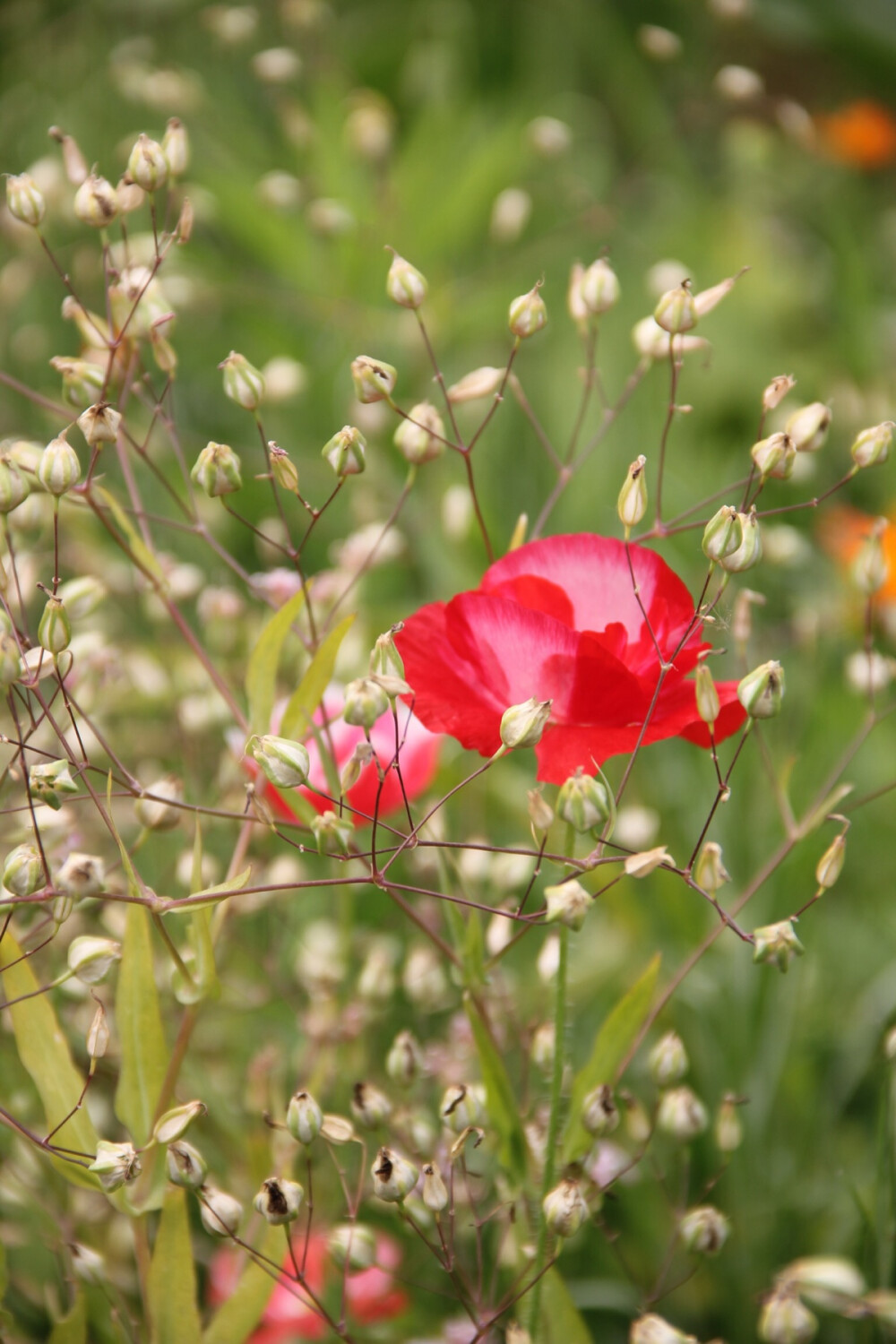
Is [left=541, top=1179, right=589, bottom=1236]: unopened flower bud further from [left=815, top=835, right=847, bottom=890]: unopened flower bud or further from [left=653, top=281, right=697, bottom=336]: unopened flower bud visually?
[left=653, top=281, right=697, bottom=336]: unopened flower bud

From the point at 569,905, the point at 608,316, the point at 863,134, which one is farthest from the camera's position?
the point at 863,134

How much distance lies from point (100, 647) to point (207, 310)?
17.9 inches

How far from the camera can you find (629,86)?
1185 millimetres

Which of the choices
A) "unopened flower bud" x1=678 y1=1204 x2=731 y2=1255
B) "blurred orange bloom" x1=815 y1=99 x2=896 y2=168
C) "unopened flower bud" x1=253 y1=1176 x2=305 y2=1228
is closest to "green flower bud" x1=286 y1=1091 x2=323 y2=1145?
"unopened flower bud" x1=253 y1=1176 x2=305 y2=1228

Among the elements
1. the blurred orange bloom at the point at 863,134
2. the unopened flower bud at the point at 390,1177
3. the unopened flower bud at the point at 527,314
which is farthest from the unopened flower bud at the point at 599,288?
the blurred orange bloom at the point at 863,134

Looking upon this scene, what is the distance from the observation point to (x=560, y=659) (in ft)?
0.96

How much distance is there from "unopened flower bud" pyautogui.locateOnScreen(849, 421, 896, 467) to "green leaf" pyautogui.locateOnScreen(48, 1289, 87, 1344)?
0.31 meters

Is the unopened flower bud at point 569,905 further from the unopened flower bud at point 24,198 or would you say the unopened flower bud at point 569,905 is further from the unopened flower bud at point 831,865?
the unopened flower bud at point 24,198

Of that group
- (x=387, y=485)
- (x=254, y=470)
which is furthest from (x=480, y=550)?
(x=254, y=470)

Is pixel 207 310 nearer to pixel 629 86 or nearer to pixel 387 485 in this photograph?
pixel 387 485

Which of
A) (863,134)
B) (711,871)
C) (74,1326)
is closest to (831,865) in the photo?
(711,871)

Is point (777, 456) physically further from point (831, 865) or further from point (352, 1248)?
point (352, 1248)

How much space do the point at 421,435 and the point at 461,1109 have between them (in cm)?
18

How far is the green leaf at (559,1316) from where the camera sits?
1.11ft
